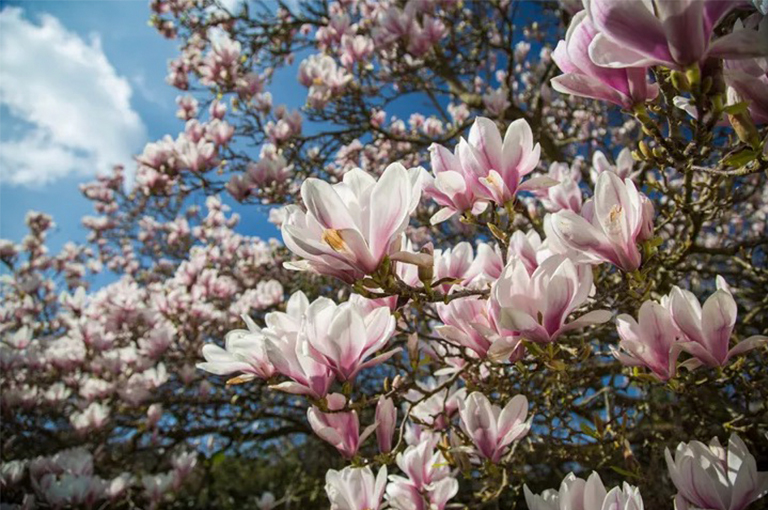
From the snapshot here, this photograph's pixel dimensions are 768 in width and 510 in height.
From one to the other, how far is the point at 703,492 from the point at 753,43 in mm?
773

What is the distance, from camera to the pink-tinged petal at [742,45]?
1.61 ft

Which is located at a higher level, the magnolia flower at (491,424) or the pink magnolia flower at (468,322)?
the pink magnolia flower at (468,322)

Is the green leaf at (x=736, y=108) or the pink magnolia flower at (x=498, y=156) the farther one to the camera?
the pink magnolia flower at (x=498, y=156)

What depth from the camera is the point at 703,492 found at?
861 millimetres

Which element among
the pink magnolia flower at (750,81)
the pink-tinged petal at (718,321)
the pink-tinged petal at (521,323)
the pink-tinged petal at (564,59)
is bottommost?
the pink-tinged petal at (718,321)

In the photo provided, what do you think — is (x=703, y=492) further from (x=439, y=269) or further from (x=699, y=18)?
(x=699, y=18)

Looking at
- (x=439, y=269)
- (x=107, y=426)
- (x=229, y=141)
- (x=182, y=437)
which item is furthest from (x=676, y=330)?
(x=107, y=426)

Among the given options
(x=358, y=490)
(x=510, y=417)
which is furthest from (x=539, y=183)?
(x=358, y=490)

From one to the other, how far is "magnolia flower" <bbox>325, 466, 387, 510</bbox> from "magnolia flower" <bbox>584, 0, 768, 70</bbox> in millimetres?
896

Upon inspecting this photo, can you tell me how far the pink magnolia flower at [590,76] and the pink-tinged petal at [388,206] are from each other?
276 mm

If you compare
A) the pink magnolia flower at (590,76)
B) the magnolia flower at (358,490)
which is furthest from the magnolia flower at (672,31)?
the magnolia flower at (358,490)

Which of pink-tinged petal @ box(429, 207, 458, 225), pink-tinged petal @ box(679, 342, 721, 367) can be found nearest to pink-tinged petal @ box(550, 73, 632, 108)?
pink-tinged petal @ box(429, 207, 458, 225)

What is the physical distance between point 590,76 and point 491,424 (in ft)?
2.37

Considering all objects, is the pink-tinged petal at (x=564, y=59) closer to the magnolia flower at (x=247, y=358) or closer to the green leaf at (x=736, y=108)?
the green leaf at (x=736, y=108)
